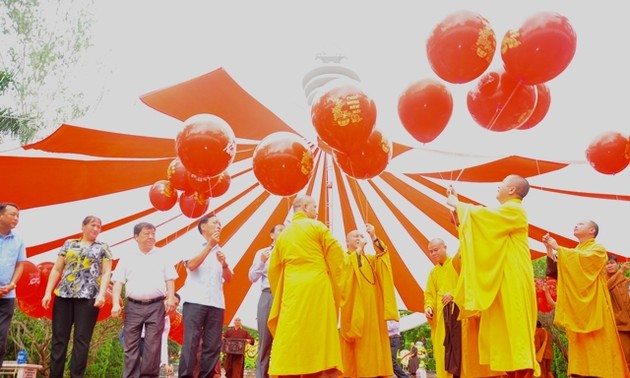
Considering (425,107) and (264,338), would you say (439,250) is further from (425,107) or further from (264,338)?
(264,338)

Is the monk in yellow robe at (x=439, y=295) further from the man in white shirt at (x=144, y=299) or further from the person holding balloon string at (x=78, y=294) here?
the person holding balloon string at (x=78, y=294)

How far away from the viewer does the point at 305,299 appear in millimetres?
4227

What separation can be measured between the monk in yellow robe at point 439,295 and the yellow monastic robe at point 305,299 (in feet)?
5.28

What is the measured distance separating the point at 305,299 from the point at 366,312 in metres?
1.28

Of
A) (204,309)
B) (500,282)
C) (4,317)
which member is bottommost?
(4,317)

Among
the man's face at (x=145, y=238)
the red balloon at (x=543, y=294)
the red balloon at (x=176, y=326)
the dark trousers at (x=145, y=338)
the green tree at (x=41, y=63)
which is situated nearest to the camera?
the dark trousers at (x=145, y=338)

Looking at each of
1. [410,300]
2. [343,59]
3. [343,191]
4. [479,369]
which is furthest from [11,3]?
[479,369]

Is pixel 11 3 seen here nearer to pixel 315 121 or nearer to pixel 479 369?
pixel 315 121

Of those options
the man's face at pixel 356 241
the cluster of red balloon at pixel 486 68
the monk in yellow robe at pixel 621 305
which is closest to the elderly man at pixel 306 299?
the man's face at pixel 356 241

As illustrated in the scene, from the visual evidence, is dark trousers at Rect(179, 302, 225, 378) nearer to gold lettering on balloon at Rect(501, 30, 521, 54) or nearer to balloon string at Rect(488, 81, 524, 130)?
balloon string at Rect(488, 81, 524, 130)

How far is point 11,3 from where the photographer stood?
14305 millimetres

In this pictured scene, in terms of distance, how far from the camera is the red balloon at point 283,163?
4551 millimetres

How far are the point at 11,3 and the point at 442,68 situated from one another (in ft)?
44.9

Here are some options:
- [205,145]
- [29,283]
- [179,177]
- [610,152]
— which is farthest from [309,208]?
[29,283]
